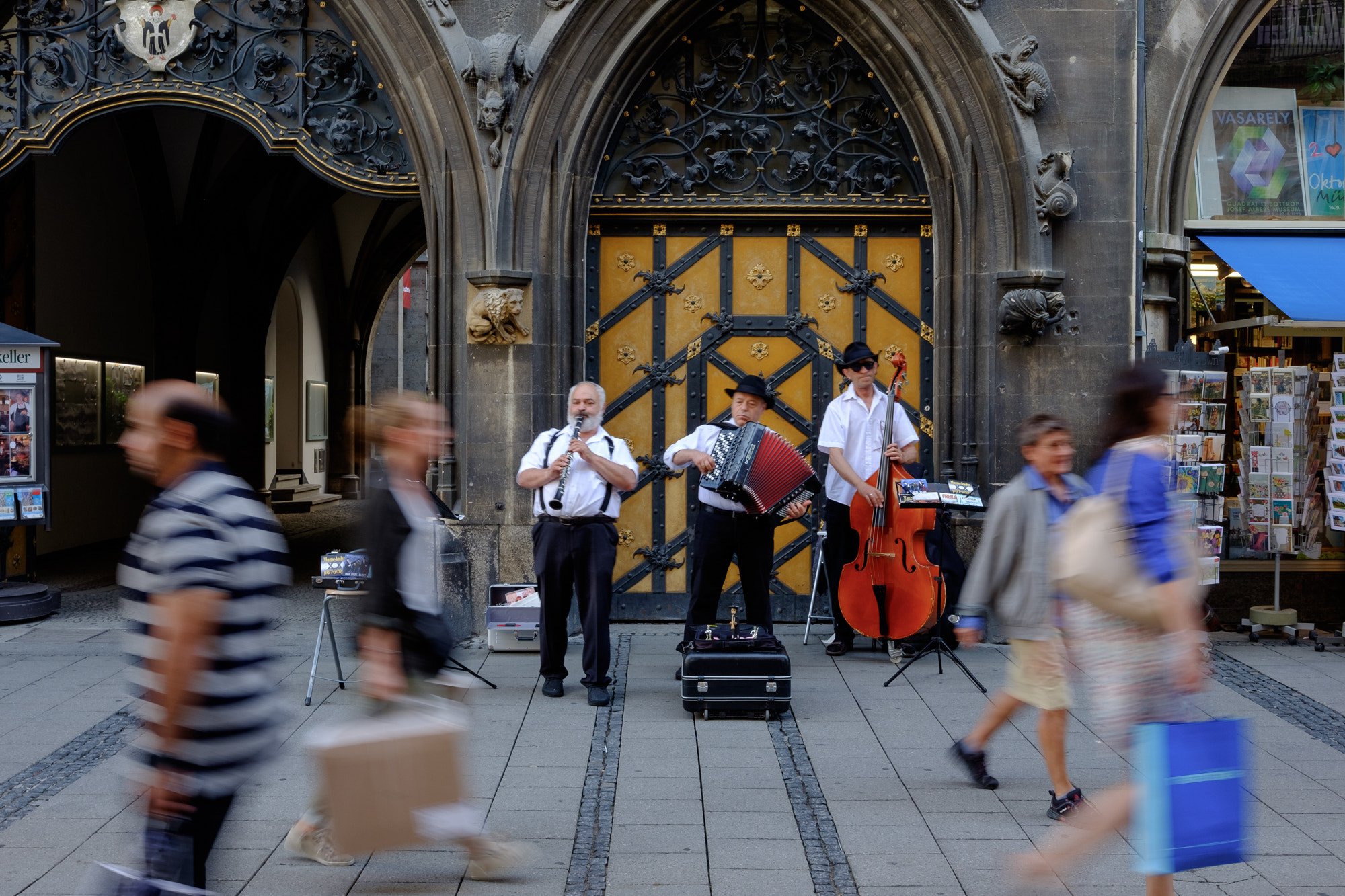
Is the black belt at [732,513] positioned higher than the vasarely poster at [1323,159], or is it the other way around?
the vasarely poster at [1323,159]

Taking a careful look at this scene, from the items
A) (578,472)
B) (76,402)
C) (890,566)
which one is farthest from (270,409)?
(890,566)

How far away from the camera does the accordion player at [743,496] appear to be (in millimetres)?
6730

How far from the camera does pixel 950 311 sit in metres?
8.58

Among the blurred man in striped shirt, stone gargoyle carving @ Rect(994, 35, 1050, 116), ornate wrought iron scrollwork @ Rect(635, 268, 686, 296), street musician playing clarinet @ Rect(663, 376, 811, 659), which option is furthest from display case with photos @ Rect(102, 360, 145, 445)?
the blurred man in striped shirt

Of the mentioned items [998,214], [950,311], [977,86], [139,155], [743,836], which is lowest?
[743,836]

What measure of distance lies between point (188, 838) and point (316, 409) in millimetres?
20115

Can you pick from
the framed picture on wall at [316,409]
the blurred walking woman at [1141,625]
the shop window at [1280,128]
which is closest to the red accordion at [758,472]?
the blurred walking woman at [1141,625]

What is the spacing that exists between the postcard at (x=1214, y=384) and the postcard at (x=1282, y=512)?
3.11ft

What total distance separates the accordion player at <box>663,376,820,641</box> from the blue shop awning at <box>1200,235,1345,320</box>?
3.59 m

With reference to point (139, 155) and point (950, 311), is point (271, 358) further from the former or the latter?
point (950, 311)

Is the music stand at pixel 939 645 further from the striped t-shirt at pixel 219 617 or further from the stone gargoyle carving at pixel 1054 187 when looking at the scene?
the striped t-shirt at pixel 219 617

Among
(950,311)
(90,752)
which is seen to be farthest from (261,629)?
(950,311)

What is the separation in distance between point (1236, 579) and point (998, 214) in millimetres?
3103

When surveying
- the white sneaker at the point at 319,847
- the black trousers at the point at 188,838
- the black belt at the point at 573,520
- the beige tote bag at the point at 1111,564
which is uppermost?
the beige tote bag at the point at 1111,564
